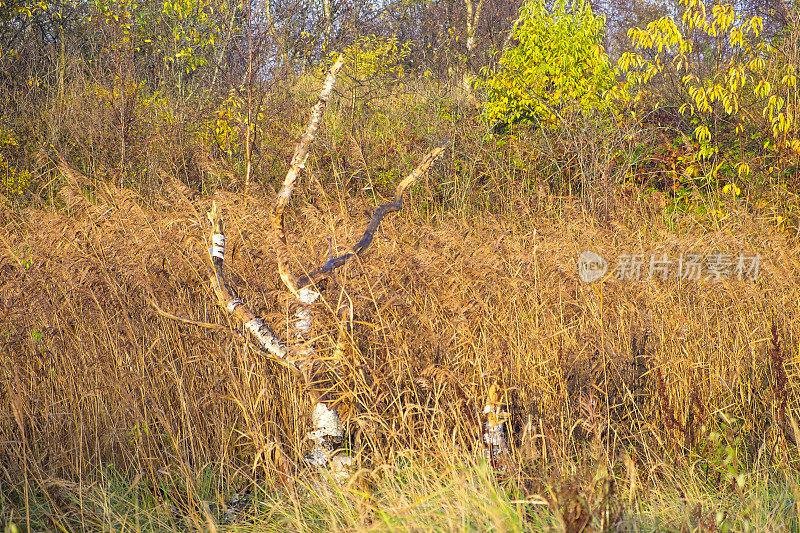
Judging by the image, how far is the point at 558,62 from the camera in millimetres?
4879

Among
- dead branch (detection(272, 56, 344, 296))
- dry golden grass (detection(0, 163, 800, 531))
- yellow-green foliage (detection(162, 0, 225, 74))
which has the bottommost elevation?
dry golden grass (detection(0, 163, 800, 531))

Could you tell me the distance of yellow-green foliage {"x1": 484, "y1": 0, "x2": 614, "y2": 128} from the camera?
4816 millimetres

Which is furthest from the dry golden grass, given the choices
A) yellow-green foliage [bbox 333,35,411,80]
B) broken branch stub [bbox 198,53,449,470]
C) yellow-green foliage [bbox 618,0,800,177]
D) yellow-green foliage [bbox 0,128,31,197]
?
yellow-green foliage [bbox 333,35,411,80]

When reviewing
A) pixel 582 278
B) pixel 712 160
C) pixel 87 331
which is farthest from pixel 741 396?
pixel 712 160

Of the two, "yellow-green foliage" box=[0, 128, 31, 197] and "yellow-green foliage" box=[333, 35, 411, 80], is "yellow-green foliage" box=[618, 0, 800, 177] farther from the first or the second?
"yellow-green foliage" box=[0, 128, 31, 197]

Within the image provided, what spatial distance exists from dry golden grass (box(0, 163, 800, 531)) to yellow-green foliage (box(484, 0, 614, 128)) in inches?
88.6

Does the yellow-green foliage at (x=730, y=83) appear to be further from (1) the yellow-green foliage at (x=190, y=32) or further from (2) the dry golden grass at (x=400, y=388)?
(1) the yellow-green foliage at (x=190, y=32)

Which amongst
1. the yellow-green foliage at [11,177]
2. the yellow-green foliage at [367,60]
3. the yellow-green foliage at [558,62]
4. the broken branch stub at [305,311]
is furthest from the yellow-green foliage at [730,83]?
the yellow-green foliage at [11,177]

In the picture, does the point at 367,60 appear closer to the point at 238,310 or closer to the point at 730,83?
the point at 730,83

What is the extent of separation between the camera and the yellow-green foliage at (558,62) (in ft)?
15.8

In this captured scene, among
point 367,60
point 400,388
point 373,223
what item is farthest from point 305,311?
point 367,60

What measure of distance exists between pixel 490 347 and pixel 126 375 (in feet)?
4.22

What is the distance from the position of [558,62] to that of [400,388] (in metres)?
3.50

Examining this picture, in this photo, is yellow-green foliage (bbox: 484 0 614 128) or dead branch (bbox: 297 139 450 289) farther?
yellow-green foliage (bbox: 484 0 614 128)
